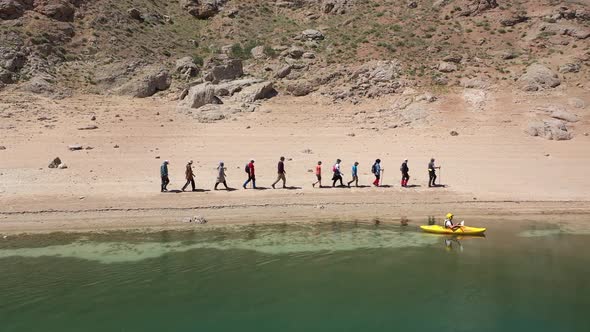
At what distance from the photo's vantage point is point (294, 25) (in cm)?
4378

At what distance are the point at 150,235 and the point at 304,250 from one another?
5024 millimetres

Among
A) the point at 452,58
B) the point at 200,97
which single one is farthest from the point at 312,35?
the point at 200,97

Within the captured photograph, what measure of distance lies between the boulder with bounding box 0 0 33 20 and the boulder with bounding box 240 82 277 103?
18826 mm

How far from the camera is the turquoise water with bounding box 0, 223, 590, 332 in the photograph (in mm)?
9375

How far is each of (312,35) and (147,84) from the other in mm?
14599

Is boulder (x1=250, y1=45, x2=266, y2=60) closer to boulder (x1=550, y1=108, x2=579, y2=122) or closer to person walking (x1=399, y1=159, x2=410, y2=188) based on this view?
boulder (x1=550, y1=108, x2=579, y2=122)

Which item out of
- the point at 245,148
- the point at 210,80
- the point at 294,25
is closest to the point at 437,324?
the point at 245,148

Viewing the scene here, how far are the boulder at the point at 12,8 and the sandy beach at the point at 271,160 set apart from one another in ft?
30.3

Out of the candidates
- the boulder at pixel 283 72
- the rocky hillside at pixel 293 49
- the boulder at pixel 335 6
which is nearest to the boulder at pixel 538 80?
the rocky hillside at pixel 293 49

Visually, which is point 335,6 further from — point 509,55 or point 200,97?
point 200,97

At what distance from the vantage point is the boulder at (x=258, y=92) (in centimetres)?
3281

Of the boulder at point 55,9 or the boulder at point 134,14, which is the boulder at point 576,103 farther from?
the boulder at point 55,9

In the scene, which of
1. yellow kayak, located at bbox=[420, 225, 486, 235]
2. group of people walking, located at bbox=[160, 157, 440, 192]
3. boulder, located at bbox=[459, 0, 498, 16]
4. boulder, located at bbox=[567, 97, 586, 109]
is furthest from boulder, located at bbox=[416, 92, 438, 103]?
yellow kayak, located at bbox=[420, 225, 486, 235]

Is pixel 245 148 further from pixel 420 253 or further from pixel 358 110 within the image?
pixel 420 253
